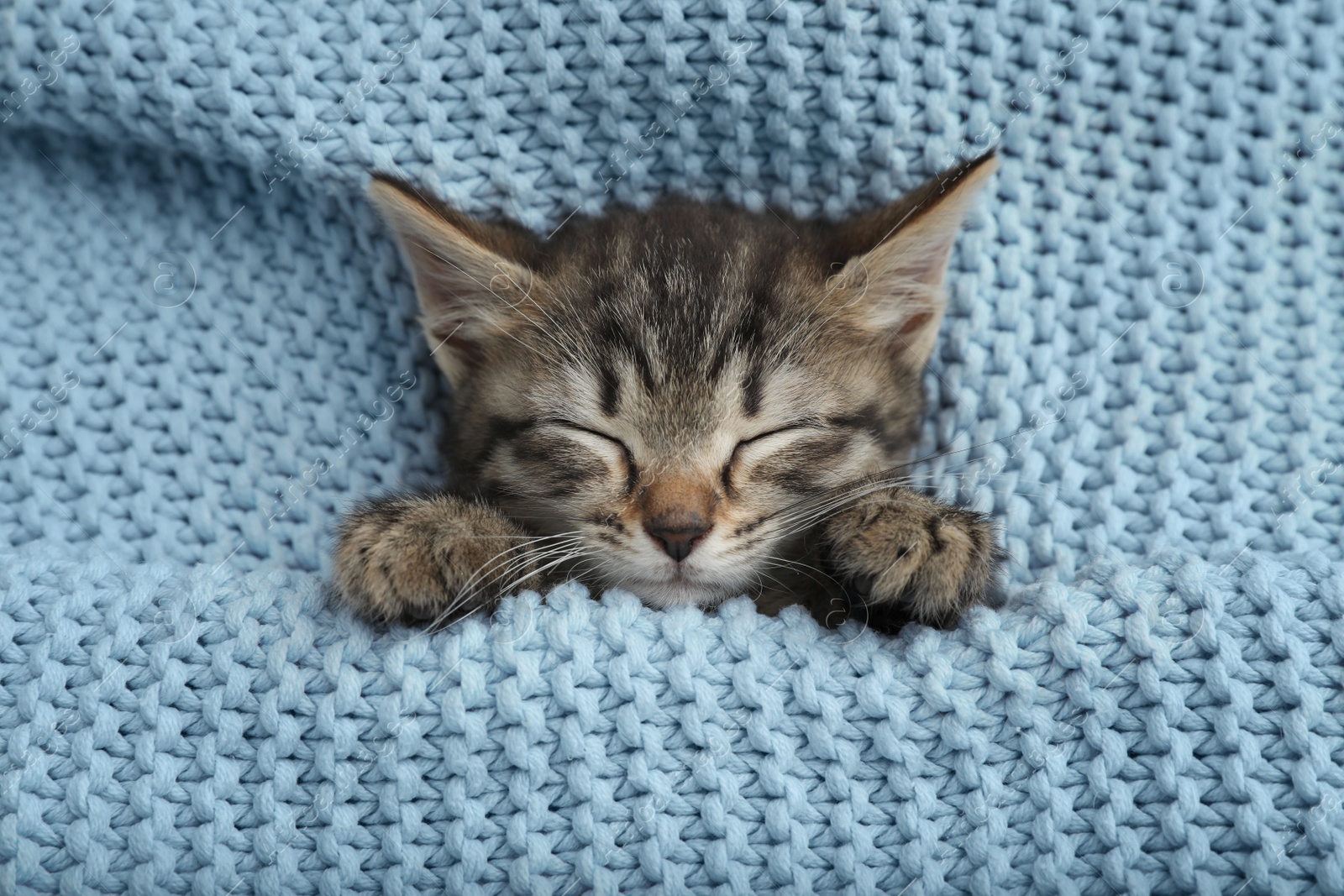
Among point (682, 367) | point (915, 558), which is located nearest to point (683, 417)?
point (682, 367)

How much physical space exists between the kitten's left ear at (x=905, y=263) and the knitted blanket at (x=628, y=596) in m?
0.07

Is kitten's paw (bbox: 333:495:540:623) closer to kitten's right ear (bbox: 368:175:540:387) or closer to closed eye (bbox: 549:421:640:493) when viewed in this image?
closed eye (bbox: 549:421:640:493)

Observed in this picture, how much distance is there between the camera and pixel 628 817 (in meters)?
0.95

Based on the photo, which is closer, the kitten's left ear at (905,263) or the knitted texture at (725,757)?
the knitted texture at (725,757)

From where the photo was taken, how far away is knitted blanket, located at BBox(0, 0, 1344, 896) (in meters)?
0.95

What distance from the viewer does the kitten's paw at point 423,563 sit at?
997mm

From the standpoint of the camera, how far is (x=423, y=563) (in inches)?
39.5

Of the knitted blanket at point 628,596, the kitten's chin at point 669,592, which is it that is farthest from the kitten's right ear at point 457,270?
the kitten's chin at point 669,592

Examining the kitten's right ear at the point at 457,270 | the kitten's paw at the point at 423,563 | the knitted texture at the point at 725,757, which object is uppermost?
the kitten's right ear at the point at 457,270

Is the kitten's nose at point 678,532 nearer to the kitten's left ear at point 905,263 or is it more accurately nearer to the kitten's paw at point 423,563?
the kitten's paw at point 423,563

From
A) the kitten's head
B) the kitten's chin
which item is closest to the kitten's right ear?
the kitten's head

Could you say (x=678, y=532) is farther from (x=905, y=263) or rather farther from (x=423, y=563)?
(x=905, y=263)

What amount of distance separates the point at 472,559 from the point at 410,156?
573 mm

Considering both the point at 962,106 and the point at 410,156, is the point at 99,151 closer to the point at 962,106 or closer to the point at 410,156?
the point at 410,156
